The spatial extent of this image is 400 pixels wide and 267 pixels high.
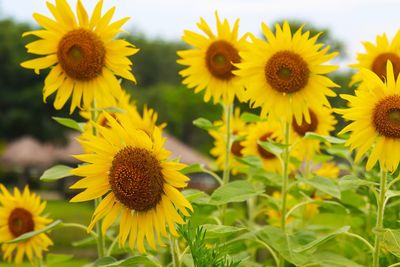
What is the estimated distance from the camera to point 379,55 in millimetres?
2941

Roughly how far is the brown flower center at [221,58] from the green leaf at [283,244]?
0.86 metres

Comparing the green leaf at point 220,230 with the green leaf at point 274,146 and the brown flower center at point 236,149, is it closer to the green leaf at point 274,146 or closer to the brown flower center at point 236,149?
the green leaf at point 274,146

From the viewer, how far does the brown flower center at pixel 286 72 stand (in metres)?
2.34

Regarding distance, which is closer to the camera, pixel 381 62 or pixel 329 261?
pixel 329 261

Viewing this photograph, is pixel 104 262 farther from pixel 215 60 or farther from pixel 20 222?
pixel 215 60

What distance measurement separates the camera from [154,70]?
51.4m

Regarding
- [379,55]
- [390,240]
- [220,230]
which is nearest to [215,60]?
[379,55]

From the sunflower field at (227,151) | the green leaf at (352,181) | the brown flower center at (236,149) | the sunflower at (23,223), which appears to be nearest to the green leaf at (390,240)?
the sunflower field at (227,151)

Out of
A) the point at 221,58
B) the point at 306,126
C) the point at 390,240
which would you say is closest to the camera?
the point at 390,240

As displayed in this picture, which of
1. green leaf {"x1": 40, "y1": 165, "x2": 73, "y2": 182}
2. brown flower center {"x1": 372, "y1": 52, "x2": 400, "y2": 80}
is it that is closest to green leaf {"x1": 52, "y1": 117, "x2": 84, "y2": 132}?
green leaf {"x1": 40, "y1": 165, "x2": 73, "y2": 182}

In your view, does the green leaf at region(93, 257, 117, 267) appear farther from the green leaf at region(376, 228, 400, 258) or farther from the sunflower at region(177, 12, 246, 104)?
the sunflower at region(177, 12, 246, 104)

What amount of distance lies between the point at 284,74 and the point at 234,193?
0.48 meters

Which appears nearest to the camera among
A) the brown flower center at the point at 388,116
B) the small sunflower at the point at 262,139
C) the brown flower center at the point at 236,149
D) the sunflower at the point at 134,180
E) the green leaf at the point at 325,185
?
the sunflower at the point at 134,180

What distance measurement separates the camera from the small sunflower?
3.39 meters
